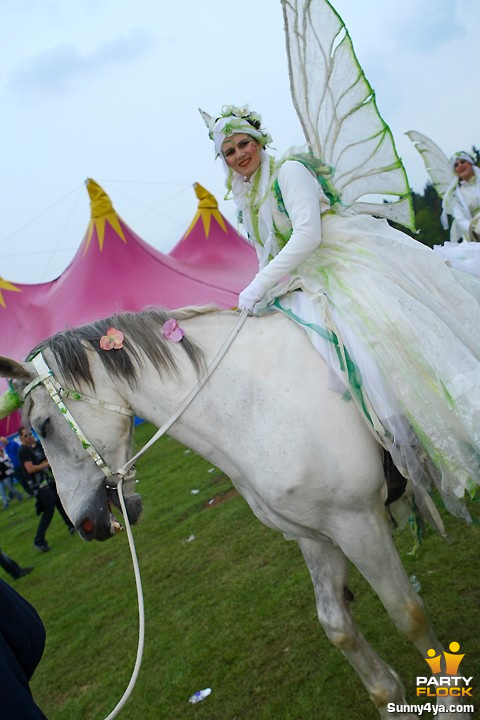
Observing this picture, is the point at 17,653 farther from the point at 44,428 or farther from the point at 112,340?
the point at 112,340

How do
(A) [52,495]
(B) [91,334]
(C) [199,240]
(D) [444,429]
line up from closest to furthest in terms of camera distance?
(D) [444,429] < (B) [91,334] < (A) [52,495] < (C) [199,240]

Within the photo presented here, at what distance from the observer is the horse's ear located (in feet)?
8.63

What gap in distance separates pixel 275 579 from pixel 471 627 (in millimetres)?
2000

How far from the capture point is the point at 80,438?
8.84 feet

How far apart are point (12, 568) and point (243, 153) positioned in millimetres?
7875

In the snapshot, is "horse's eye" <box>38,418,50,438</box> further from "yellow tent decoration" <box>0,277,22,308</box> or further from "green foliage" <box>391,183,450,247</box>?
"green foliage" <box>391,183,450,247</box>

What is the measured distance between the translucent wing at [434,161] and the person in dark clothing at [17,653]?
6.83 metres

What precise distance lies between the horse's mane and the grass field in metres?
1.00

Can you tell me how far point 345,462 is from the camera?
259 cm

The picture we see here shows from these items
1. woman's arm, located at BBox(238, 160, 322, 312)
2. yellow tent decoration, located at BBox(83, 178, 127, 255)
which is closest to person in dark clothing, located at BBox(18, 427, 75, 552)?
yellow tent decoration, located at BBox(83, 178, 127, 255)

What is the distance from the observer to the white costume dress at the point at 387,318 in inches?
101

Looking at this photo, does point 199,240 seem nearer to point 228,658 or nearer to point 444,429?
point 228,658

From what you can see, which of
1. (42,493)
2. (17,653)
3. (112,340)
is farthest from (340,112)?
(42,493)

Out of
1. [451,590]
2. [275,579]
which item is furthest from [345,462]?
[275,579]
